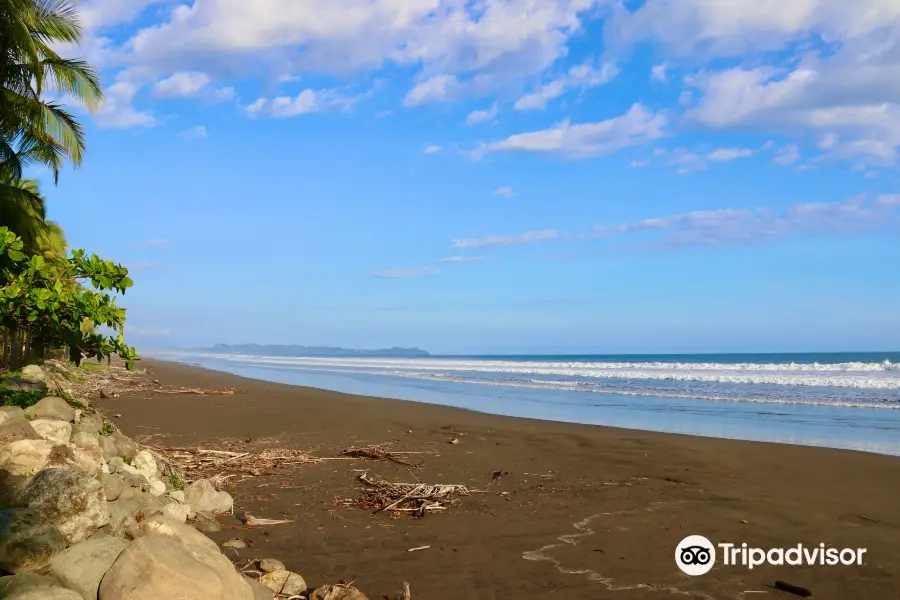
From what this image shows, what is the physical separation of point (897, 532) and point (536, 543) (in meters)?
3.63

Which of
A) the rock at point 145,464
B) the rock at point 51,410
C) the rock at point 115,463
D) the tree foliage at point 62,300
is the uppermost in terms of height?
the tree foliage at point 62,300

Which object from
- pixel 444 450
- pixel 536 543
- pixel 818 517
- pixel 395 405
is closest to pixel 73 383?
pixel 395 405

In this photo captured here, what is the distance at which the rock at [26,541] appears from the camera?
4180 mm

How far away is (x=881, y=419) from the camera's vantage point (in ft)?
53.3

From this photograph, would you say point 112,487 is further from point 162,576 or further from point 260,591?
point 162,576

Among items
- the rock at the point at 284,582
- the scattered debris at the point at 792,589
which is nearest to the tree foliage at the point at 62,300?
the rock at the point at 284,582

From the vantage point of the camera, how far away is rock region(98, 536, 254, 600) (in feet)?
13.0

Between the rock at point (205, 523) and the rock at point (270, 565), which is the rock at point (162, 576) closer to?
the rock at point (270, 565)

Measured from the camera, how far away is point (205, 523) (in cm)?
688

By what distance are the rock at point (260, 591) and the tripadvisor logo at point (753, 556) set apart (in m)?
3.40

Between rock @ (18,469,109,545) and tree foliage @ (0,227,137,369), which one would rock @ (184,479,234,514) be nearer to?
tree foliage @ (0,227,137,369)

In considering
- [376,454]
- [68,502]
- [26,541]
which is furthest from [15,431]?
[376,454]

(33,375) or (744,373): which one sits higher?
(33,375)

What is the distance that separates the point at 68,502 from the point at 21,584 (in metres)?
0.80
